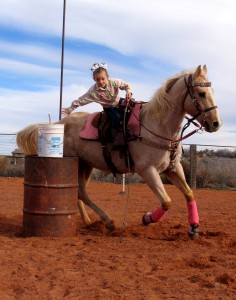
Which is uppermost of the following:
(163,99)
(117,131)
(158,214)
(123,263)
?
(163,99)

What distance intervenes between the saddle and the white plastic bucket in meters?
0.68

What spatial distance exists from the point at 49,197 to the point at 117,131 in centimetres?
136

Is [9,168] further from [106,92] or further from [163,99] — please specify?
[163,99]

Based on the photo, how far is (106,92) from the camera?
A: 7.19 meters

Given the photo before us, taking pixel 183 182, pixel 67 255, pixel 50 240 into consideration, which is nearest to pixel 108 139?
pixel 183 182

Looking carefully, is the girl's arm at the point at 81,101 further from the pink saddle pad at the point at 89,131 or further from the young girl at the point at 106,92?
the pink saddle pad at the point at 89,131

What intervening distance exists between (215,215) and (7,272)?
5621 millimetres

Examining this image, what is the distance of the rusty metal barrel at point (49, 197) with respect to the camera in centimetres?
666

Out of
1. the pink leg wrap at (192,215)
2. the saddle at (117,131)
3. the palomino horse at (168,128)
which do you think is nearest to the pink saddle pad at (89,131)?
the saddle at (117,131)

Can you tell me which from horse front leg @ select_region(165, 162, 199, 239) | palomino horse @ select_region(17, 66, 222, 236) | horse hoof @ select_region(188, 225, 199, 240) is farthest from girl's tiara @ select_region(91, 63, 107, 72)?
horse hoof @ select_region(188, 225, 199, 240)

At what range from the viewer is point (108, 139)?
7.02 metres

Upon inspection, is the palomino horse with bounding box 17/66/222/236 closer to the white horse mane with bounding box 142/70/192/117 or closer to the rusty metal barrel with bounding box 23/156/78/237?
the white horse mane with bounding box 142/70/192/117

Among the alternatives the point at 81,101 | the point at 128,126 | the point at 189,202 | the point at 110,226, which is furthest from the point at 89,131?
the point at 189,202

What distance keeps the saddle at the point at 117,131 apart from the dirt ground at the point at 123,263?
122 centimetres
